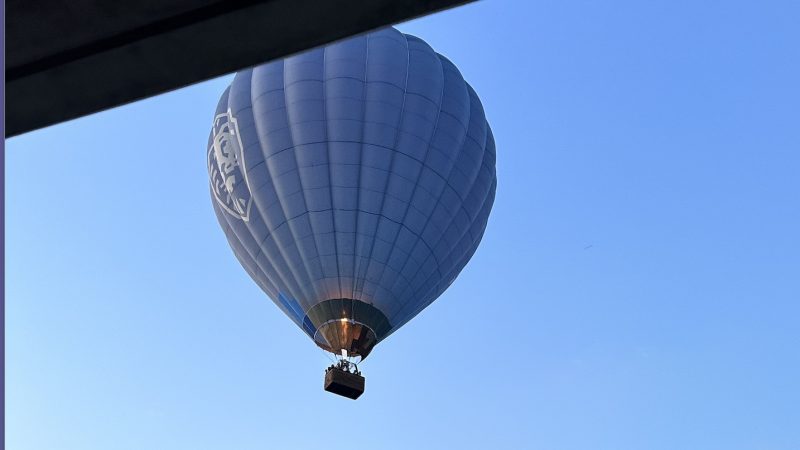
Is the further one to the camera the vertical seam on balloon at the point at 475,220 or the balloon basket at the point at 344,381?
the vertical seam on balloon at the point at 475,220

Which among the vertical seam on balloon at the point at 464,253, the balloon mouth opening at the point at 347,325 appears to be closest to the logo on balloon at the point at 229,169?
the balloon mouth opening at the point at 347,325

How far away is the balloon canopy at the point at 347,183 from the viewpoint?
26000mm

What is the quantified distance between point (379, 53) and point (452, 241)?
6.04m

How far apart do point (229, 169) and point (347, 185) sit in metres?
3.92

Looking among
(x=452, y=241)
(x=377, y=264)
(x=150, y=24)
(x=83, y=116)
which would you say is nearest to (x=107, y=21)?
(x=150, y=24)

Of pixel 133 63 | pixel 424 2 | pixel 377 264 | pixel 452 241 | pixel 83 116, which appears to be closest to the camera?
pixel 424 2

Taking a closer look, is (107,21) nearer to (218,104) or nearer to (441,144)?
(441,144)

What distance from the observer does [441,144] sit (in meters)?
26.8

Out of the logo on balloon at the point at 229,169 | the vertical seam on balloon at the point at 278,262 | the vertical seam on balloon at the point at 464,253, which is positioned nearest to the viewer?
the vertical seam on balloon at the point at 278,262

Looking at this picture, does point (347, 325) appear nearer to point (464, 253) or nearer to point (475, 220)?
point (464, 253)

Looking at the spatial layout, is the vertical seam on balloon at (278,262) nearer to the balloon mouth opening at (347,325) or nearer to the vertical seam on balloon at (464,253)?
the balloon mouth opening at (347,325)

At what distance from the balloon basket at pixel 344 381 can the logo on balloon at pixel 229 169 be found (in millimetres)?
5219

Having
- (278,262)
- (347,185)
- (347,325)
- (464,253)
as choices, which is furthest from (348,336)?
(464,253)

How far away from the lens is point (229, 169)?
27.5m
